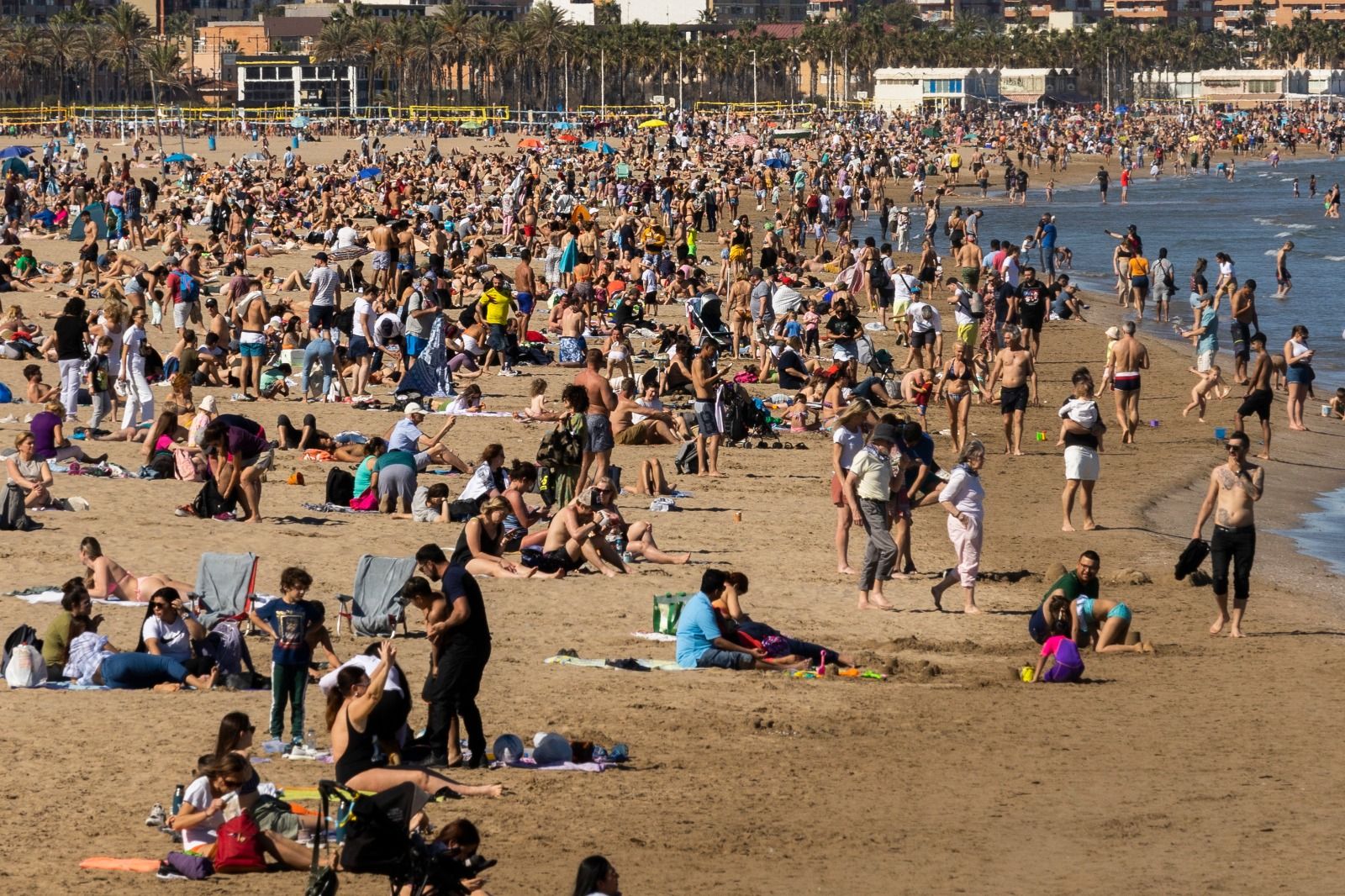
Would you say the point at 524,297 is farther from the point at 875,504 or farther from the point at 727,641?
the point at 727,641

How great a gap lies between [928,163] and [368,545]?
79279mm

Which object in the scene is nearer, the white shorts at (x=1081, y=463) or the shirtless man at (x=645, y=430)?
the white shorts at (x=1081, y=463)

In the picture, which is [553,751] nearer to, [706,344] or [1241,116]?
[706,344]

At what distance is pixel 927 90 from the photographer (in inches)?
5620

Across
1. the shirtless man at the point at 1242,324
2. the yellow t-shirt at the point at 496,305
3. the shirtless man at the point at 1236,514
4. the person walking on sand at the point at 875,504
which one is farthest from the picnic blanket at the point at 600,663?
the shirtless man at the point at 1242,324

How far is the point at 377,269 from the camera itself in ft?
95.2

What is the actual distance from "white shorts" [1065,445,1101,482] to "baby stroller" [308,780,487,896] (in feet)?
29.1

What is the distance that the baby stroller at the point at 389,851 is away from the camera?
7.63 metres

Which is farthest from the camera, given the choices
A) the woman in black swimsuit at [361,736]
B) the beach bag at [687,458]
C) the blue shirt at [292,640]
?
the beach bag at [687,458]

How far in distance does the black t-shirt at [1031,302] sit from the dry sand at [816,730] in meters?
7.31

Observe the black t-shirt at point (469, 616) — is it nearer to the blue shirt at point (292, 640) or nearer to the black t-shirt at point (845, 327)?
the blue shirt at point (292, 640)

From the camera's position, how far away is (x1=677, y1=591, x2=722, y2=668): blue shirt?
11992 millimetres

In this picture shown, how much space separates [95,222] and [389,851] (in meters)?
31.6

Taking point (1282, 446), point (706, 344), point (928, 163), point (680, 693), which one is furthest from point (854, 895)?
point (928, 163)
